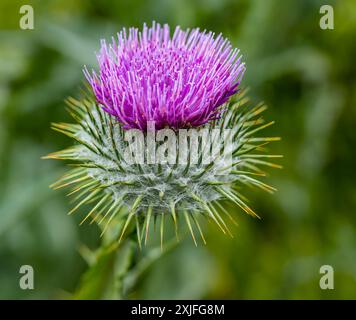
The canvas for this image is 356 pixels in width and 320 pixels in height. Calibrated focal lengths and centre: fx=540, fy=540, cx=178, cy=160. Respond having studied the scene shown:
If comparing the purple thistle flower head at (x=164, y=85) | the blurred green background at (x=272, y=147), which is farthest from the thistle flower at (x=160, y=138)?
the blurred green background at (x=272, y=147)

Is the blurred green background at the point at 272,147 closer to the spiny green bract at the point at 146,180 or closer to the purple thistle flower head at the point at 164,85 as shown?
the purple thistle flower head at the point at 164,85

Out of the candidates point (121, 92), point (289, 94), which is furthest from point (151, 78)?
point (289, 94)

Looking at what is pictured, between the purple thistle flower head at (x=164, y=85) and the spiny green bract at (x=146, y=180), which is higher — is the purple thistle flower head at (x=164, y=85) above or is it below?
above

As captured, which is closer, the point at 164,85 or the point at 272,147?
the point at 164,85

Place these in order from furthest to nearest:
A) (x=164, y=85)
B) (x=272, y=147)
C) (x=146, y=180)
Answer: (x=272, y=147) < (x=146, y=180) < (x=164, y=85)

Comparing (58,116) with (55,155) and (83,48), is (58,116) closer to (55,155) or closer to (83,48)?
(83,48)

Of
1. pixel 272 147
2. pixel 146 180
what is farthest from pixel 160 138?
pixel 272 147

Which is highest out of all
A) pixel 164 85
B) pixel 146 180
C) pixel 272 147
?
pixel 164 85

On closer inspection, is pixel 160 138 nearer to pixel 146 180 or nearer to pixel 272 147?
pixel 146 180
